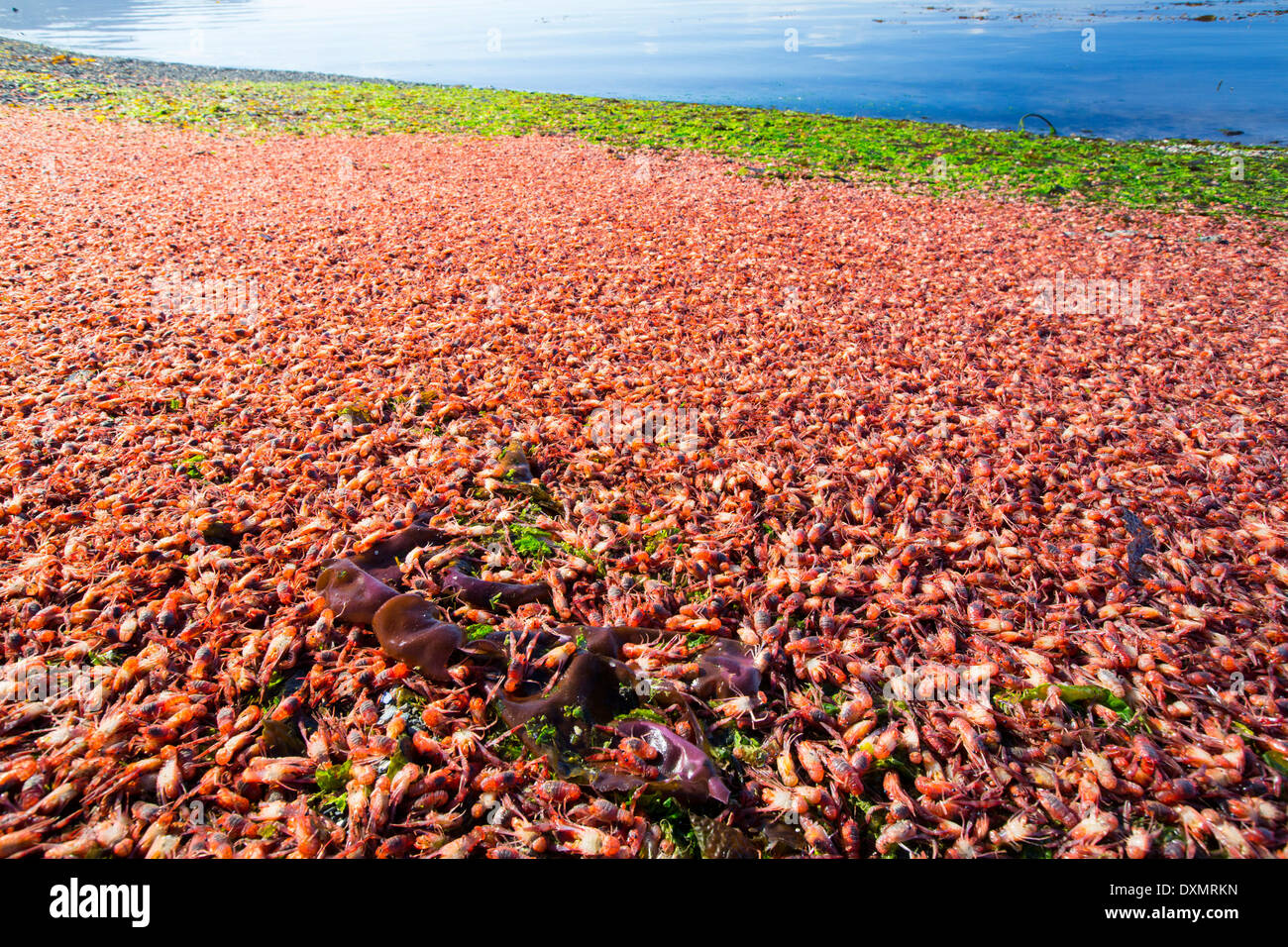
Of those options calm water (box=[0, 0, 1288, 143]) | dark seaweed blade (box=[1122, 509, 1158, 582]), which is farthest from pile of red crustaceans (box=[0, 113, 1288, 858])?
calm water (box=[0, 0, 1288, 143])

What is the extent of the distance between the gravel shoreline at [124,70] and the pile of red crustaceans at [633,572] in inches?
960

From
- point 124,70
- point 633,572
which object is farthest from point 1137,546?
point 124,70

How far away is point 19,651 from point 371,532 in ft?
5.84

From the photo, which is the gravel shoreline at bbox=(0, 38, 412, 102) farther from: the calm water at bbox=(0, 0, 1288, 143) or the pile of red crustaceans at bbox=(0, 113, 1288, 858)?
the pile of red crustaceans at bbox=(0, 113, 1288, 858)

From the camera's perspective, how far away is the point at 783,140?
18609 mm

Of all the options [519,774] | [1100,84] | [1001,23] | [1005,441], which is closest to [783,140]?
[1005,441]

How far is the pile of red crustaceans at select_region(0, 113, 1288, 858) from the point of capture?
9.25 ft

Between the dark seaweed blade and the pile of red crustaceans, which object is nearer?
the pile of red crustaceans

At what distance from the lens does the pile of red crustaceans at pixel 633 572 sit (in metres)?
2.82

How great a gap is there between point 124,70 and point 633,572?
3571cm

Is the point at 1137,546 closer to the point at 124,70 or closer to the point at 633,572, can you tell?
the point at 633,572

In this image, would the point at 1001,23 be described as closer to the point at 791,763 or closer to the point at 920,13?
the point at 920,13

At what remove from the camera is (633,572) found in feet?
13.6

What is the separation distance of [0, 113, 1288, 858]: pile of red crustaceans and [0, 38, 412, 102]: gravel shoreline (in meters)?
24.4
